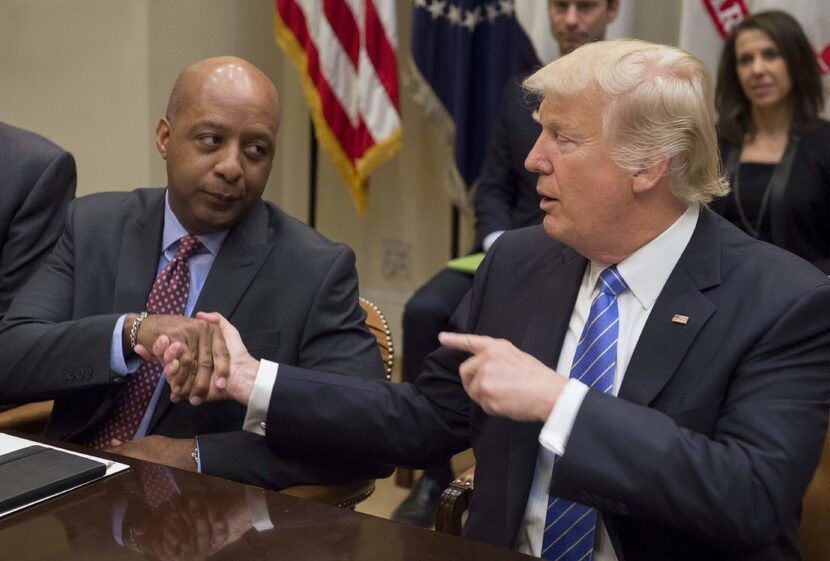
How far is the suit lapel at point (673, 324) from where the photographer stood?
5.58ft

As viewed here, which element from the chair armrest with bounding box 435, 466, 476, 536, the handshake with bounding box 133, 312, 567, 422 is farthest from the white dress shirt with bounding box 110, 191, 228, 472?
the chair armrest with bounding box 435, 466, 476, 536

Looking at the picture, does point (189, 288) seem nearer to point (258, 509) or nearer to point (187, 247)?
point (187, 247)

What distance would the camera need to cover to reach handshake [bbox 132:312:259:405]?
1960mm

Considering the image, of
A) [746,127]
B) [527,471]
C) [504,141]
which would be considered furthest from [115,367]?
[746,127]

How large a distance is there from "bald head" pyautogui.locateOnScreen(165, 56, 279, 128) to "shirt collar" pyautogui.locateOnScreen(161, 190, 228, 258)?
0.21m

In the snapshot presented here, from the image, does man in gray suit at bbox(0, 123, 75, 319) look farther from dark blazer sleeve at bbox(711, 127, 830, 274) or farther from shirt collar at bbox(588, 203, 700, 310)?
dark blazer sleeve at bbox(711, 127, 830, 274)

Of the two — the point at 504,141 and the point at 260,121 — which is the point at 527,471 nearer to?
the point at 260,121

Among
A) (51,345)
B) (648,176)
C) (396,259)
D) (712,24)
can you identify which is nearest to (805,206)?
(712,24)

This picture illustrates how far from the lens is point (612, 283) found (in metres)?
1.82

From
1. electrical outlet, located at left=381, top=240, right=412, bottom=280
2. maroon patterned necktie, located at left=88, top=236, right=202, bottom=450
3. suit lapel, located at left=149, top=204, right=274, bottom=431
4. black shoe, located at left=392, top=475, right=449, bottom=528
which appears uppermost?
suit lapel, located at left=149, top=204, right=274, bottom=431

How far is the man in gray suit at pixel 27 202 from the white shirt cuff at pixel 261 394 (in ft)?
3.77

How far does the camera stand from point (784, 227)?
3.90 meters

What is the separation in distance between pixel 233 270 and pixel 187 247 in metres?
0.12

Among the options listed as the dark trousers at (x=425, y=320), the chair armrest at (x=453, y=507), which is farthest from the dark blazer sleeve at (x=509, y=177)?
the chair armrest at (x=453, y=507)
